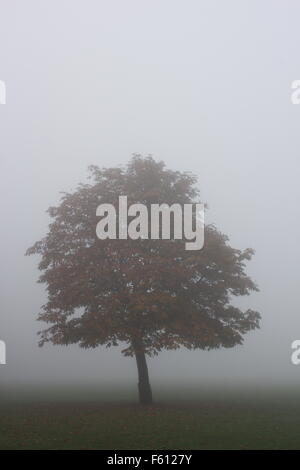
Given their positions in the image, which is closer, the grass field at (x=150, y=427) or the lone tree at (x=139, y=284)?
the grass field at (x=150, y=427)

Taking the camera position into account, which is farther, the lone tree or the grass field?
the lone tree

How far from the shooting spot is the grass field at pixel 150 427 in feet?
64.7

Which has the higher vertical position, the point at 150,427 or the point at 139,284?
the point at 139,284

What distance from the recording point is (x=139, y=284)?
31234mm

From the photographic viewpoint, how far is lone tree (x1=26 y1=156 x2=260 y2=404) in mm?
31062

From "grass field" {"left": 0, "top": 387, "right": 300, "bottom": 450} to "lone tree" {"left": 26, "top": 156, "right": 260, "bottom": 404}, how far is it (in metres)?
4.36

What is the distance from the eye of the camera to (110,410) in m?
30.8

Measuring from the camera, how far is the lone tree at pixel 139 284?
3106 cm

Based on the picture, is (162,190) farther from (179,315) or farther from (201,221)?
(179,315)

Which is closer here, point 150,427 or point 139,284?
point 150,427

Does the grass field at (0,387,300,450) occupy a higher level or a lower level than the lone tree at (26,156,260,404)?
lower

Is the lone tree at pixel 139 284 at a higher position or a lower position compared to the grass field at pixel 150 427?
higher

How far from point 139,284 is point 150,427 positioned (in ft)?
32.3

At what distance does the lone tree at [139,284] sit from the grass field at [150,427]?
4.36 meters
